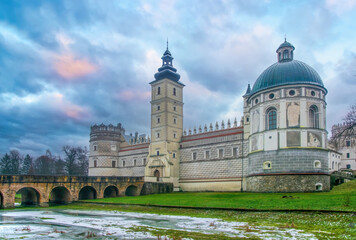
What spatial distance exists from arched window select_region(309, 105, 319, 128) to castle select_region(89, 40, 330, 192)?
4.4 inches

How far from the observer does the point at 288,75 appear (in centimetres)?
3909

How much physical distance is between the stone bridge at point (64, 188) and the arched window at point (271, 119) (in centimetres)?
2090

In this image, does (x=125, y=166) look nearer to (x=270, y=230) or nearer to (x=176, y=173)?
(x=176, y=173)

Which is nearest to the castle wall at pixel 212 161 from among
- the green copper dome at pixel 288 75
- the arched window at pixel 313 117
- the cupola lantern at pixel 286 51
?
the green copper dome at pixel 288 75

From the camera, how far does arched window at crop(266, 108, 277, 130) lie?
3921cm

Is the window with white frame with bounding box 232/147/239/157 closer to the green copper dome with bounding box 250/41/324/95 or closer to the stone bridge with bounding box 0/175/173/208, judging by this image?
the green copper dome with bounding box 250/41/324/95

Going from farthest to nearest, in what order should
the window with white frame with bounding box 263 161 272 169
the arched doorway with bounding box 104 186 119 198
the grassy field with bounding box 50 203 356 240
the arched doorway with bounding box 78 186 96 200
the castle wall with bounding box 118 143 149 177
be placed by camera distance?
1. the castle wall with bounding box 118 143 149 177
2. the arched doorway with bounding box 104 186 119 198
3. the arched doorway with bounding box 78 186 96 200
4. the window with white frame with bounding box 263 161 272 169
5. the grassy field with bounding box 50 203 356 240

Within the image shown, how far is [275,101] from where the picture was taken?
39.2 m

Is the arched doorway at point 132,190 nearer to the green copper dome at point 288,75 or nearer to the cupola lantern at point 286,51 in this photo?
the green copper dome at point 288,75

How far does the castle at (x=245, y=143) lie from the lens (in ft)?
122

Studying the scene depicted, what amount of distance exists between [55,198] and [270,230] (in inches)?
1525

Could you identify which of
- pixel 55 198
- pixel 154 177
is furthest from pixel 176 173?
pixel 55 198

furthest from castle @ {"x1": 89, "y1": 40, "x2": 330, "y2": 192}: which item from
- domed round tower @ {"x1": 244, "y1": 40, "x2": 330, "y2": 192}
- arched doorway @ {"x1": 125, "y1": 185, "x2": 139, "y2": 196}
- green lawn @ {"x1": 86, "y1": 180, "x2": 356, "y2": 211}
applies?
green lawn @ {"x1": 86, "y1": 180, "x2": 356, "y2": 211}

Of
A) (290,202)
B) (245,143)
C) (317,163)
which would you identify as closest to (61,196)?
(245,143)
